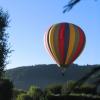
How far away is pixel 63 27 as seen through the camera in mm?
39125

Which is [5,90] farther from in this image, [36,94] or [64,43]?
[64,43]

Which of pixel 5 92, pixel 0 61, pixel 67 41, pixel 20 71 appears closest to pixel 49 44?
pixel 67 41

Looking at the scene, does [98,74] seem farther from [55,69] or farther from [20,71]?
[20,71]

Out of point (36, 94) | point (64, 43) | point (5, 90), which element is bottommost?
point (36, 94)

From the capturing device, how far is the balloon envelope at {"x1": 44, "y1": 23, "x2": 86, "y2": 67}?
3647cm

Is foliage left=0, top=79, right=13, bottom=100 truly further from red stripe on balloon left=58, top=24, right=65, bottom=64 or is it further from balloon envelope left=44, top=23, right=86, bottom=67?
red stripe on balloon left=58, top=24, right=65, bottom=64

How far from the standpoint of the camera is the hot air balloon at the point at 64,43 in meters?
36.5

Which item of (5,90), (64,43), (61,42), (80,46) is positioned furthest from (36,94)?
(5,90)

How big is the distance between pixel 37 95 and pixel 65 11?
3300cm

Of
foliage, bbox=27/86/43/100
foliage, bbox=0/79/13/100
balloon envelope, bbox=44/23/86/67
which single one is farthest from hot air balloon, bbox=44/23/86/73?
foliage, bbox=0/79/13/100

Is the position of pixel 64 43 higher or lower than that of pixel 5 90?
higher

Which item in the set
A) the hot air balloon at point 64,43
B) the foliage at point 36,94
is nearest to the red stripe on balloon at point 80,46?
the hot air balloon at point 64,43

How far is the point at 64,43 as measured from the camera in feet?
124

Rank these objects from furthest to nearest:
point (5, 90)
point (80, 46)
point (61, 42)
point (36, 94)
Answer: point (61, 42), point (80, 46), point (36, 94), point (5, 90)
